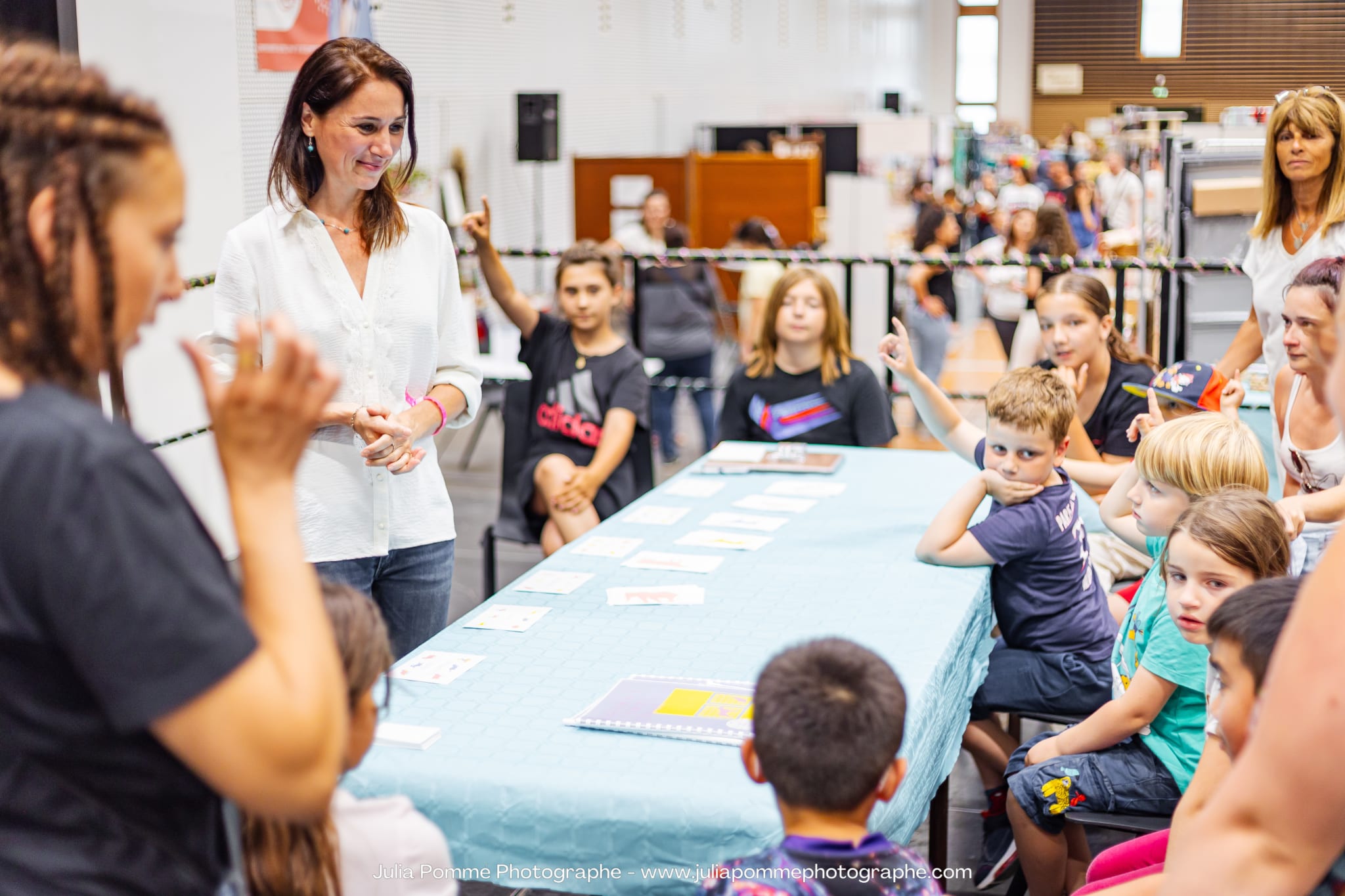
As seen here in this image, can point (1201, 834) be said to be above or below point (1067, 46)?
below

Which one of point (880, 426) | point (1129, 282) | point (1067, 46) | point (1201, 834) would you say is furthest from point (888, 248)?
point (1067, 46)

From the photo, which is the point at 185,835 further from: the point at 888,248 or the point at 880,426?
the point at 888,248

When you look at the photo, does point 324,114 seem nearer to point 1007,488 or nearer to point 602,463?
point 1007,488

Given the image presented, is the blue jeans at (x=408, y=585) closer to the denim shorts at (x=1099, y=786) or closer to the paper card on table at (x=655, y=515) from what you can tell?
the paper card on table at (x=655, y=515)

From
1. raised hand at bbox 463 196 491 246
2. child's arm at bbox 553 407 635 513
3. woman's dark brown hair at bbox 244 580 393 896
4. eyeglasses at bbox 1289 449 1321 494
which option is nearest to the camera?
woman's dark brown hair at bbox 244 580 393 896

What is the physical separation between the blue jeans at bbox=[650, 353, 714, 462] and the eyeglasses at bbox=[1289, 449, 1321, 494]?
392 cm

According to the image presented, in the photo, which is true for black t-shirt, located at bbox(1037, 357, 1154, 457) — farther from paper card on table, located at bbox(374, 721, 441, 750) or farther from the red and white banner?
the red and white banner

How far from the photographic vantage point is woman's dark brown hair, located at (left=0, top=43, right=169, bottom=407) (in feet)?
2.58

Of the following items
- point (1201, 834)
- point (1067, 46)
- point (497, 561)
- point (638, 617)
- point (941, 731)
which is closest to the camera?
point (1201, 834)

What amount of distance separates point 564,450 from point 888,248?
695 centimetres

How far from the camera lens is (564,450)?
376 cm

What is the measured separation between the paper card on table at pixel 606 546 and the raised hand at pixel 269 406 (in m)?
1.83

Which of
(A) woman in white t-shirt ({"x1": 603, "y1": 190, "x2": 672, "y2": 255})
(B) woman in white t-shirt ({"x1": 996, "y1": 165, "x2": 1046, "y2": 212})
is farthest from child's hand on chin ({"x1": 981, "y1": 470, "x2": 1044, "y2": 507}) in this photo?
(B) woman in white t-shirt ({"x1": 996, "y1": 165, "x2": 1046, "y2": 212})

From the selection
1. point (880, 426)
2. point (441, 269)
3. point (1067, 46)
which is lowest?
point (880, 426)
